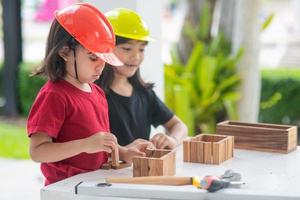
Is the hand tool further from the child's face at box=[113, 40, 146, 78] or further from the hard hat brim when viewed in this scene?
the child's face at box=[113, 40, 146, 78]

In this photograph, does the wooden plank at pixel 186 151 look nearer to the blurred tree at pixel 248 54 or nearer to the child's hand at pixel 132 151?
the child's hand at pixel 132 151

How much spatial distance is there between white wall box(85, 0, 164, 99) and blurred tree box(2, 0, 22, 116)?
460 centimetres

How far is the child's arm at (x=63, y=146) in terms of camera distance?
6.58 ft

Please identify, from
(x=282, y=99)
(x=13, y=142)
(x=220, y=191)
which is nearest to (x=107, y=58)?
(x=220, y=191)

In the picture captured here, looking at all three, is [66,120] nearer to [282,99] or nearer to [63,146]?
[63,146]

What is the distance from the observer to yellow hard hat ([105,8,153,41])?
8.04 ft

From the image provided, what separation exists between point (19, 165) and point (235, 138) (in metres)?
3.62

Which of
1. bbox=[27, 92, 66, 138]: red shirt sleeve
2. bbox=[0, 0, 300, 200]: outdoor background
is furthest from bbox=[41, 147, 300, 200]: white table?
bbox=[0, 0, 300, 200]: outdoor background

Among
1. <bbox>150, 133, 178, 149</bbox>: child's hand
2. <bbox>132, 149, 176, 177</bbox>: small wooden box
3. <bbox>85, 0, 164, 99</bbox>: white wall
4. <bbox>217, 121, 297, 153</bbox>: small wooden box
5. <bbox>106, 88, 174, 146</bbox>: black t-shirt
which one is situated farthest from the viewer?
<bbox>85, 0, 164, 99</bbox>: white wall

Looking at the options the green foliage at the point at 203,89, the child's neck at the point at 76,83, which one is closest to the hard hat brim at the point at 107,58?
the child's neck at the point at 76,83

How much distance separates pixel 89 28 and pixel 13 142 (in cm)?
503

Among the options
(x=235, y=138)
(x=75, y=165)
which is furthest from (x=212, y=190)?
(x=235, y=138)

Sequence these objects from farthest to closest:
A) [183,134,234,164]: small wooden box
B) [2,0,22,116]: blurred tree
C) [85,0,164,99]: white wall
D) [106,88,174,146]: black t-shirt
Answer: [2,0,22,116]: blurred tree, [85,0,164,99]: white wall, [106,88,174,146]: black t-shirt, [183,134,234,164]: small wooden box

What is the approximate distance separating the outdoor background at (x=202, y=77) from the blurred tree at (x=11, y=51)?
12 millimetres
